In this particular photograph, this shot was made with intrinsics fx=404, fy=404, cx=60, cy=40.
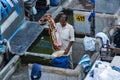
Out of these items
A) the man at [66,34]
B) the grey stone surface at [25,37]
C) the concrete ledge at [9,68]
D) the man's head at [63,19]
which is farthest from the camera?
the grey stone surface at [25,37]

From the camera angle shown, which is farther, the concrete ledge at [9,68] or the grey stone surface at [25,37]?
the grey stone surface at [25,37]


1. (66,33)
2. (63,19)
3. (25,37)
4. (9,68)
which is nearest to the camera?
(63,19)

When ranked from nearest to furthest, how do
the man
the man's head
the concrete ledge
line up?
the man's head
the man
the concrete ledge

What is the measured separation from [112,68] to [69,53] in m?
1.87

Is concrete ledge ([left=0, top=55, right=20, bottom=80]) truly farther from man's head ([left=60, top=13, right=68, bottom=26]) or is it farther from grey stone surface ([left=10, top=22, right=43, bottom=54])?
man's head ([left=60, top=13, right=68, bottom=26])

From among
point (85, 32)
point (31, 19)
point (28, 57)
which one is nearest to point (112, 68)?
point (28, 57)

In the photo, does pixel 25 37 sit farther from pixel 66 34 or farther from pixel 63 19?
pixel 63 19

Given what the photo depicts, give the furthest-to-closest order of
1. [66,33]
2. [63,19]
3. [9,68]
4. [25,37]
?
[25,37], [9,68], [66,33], [63,19]

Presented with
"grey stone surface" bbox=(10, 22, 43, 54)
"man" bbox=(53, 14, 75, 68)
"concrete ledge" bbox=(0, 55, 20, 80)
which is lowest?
"concrete ledge" bbox=(0, 55, 20, 80)

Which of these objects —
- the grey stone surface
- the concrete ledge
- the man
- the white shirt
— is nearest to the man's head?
the man

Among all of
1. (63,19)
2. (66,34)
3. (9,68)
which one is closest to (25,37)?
(9,68)

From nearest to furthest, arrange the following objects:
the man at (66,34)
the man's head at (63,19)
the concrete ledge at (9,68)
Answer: the man's head at (63,19) < the man at (66,34) < the concrete ledge at (9,68)

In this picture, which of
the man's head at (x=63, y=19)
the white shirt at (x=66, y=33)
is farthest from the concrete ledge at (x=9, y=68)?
the man's head at (x=63, y=19)

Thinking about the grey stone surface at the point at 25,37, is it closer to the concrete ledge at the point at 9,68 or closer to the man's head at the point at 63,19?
the concrete ledge at the point at 9,68
